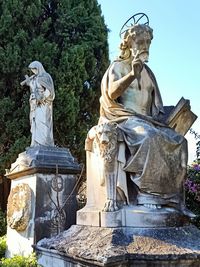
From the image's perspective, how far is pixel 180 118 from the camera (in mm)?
4512

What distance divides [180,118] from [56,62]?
8.74m

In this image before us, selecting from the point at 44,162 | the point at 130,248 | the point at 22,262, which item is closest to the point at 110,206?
the point at 130,248

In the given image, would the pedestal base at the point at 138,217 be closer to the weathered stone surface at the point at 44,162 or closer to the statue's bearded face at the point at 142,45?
the statue's bearded face at the point at 142,45

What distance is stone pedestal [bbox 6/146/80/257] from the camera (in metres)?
5.82

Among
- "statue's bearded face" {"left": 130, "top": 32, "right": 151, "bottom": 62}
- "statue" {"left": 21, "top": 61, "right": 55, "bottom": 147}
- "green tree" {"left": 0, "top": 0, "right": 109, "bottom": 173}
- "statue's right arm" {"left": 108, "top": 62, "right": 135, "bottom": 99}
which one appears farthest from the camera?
"green tree" {"left": 0, "top": 0, "right": 109, "bottom": 173}

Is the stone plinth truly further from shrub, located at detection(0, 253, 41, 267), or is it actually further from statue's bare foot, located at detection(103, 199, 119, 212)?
shrub, located at detection(0, 253, 41, 267)

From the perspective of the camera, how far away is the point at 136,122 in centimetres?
418

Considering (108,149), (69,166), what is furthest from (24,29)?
(108,149)

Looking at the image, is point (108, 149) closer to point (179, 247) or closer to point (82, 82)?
point (179, 247)

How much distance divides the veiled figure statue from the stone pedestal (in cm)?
158

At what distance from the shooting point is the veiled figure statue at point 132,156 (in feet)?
13.0

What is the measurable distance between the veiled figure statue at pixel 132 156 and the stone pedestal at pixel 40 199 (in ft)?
5.18

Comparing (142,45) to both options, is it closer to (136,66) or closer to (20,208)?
(136,66)

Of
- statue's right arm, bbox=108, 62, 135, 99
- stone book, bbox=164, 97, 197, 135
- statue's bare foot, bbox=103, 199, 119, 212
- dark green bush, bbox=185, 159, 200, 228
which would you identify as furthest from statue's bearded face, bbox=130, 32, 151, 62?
dark green bush, bbox=185, 159, 200, 228
